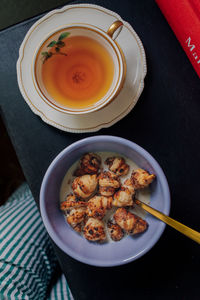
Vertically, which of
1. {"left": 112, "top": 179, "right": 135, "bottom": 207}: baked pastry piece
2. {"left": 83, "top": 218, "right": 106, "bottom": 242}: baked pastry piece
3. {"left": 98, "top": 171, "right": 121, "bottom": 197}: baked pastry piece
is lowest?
{"left": 83, "top": 218, "right": 106, "bottom": 242}: baked pastry piece

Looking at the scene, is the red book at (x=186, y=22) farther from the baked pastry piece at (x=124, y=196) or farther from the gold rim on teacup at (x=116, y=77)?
the baked pastry piece at (x=124, y=196)

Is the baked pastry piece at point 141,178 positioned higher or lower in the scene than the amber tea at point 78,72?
lower

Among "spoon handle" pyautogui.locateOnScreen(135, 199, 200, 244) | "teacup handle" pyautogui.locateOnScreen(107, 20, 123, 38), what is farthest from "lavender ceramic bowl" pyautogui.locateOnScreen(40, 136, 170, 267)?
"teacup handle" pyautogui.locateOnScreen(107, 20, 123, 38)

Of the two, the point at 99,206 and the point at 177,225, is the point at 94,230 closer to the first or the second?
the point at 99,206

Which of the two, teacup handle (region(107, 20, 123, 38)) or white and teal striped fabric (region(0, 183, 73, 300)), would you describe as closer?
teacup handle (region(107, 20, 123, 38))

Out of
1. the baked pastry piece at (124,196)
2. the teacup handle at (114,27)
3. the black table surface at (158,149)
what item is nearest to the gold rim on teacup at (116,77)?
the teacup handle at (114,27)

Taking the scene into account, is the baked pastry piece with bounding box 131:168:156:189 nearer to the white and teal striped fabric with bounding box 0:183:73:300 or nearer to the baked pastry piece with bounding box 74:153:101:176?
the baked pastry piece with bounding box 74:153:101:176

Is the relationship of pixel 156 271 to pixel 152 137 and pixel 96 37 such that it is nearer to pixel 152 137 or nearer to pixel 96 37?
pixel 152 137
